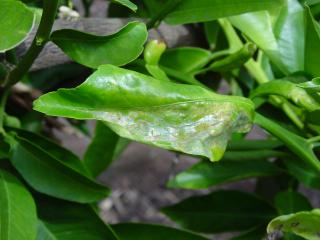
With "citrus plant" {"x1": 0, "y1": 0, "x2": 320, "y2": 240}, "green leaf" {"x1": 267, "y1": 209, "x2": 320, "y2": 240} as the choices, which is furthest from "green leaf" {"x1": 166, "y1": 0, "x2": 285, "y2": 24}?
"green leaf" {"x1": 267, "y1": 209, "x2": 320, "y2": 240}

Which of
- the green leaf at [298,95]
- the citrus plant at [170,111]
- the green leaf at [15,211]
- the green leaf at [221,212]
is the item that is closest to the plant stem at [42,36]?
the citrus plant at [170,111]

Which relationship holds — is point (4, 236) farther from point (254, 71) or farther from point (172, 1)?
point (254, 71)

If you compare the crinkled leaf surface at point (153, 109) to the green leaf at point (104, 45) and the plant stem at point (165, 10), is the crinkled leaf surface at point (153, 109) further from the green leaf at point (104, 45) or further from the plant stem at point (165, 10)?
the plant stem at point (165, 10)

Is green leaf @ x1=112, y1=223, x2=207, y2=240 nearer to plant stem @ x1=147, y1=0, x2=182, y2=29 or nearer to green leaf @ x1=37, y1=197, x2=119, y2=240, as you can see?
green leaf @ x1=37, y1=197, x2=119, y2=240

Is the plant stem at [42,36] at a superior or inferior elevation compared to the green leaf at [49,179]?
superior

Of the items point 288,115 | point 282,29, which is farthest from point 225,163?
point 282,29
